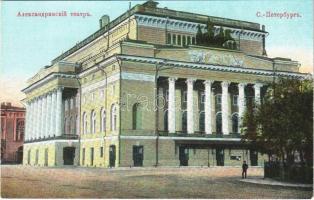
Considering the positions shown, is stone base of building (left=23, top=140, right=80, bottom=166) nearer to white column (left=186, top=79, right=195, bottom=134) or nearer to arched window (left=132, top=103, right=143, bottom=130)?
arched window (left=132, top=103, right=143, bottom=130)

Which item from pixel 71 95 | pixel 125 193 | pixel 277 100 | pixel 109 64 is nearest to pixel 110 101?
pixel 109 64

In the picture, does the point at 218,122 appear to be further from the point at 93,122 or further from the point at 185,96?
the point at 93,122

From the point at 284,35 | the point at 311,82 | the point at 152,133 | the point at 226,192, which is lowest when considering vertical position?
the point at 226,192

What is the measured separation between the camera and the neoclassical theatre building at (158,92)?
118 ft

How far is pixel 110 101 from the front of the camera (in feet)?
121

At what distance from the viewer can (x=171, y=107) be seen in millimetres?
37656

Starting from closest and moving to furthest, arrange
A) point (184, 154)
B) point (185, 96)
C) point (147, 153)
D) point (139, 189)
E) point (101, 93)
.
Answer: point (139, 189) < point (147, 153) < point (184, 154) < point (101, 93) < point (185, 96)

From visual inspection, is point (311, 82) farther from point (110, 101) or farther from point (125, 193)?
point (110, 101)

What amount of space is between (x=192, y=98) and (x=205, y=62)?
9.41 feet

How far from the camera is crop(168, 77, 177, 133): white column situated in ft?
123

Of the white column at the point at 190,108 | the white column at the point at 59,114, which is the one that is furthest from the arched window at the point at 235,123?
the white column at the point at 59,114

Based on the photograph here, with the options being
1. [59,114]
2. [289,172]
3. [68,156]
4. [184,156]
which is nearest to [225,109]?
[184,156]

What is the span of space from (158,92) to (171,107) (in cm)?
144

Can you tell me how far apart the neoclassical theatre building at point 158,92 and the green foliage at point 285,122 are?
953 centimetres
